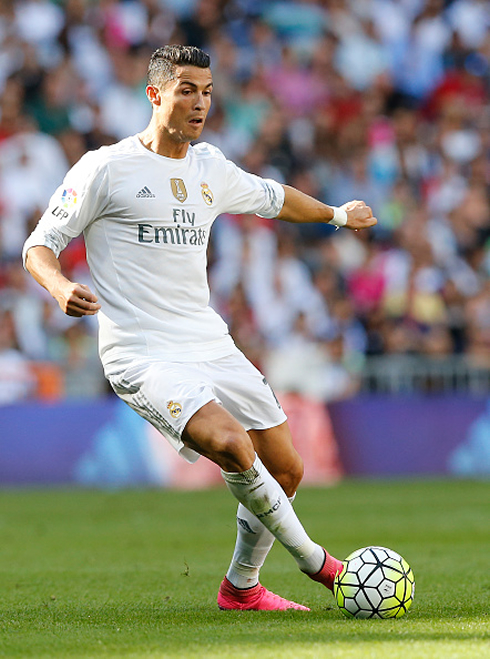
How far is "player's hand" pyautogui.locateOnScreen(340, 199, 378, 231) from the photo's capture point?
6699 millimetres

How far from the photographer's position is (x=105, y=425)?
14.2m

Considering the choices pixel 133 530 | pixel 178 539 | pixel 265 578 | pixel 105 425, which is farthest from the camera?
pixel 105 425

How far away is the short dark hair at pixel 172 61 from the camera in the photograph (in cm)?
602

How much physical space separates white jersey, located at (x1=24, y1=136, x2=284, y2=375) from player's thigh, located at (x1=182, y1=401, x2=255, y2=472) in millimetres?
451

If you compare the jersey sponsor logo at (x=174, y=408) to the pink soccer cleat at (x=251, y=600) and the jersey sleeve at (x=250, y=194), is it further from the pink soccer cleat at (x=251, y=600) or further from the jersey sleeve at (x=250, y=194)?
the jersey sleeve at (x=250, y=194)

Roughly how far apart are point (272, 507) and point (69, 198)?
1.81 m

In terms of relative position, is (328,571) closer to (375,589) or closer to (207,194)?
(375,589)

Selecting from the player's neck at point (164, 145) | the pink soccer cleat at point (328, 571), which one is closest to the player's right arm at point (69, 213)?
the player's neck at point (164, 145)

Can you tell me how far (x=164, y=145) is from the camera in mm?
6133

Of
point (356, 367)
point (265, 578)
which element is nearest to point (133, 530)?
point (265, 578)

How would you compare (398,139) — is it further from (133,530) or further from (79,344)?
(133,530)

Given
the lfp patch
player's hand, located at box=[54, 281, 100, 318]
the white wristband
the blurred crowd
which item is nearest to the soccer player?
the lfp patch

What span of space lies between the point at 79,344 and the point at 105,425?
1029mm

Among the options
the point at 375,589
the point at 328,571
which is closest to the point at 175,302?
the point at 328,571
